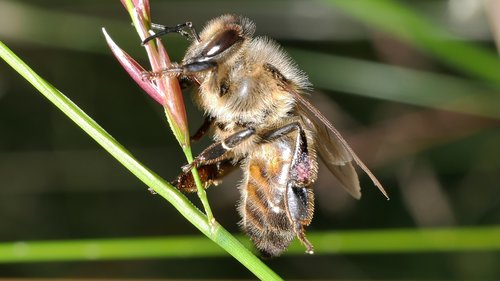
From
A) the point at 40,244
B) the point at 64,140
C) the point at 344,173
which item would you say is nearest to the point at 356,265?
the point at 64,140

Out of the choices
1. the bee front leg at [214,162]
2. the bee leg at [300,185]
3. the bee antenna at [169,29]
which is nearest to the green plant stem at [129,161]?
the bee antenna at [169,29]

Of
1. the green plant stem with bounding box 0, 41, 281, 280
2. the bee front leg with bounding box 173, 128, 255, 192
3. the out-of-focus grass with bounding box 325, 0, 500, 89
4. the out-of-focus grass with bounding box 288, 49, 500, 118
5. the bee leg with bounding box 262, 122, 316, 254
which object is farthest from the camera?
the out-of-focus grass with bounding box 288, 49, 500, 118

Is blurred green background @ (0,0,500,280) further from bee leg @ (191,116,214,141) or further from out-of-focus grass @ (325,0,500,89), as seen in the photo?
bee leg @ (191,116,214,141)

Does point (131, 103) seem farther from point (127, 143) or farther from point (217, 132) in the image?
point (217, 132)

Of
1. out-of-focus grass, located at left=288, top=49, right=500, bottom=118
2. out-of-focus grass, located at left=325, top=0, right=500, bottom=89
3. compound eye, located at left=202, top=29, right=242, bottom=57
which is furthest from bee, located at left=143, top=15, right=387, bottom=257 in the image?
out-of-focus grass, located at left=288, top=49, right=500, bottom=118

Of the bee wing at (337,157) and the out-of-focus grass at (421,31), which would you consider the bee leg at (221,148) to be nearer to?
the bee wing at (337,157)

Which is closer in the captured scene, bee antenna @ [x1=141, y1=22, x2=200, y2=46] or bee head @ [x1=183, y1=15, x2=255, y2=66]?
bee antenna @ [x1=141, y1=22, x2=200, y2=46]
